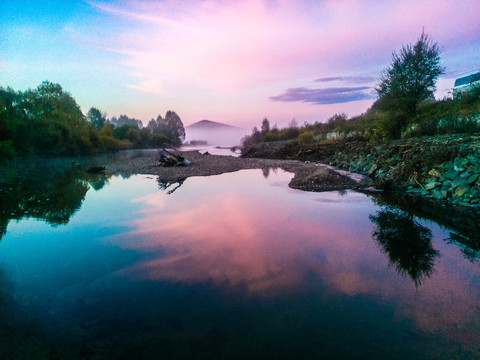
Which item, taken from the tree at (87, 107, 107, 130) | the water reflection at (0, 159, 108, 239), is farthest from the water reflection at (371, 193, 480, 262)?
the tree at (87, 107, 107, 130)

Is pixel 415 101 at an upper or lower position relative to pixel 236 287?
upper

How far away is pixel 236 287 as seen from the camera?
370 centimetres

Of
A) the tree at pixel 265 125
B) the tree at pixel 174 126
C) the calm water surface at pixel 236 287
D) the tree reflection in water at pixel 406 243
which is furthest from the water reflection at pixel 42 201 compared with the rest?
the tree at pixel 174 126

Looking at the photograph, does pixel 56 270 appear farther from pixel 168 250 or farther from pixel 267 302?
pixel 267 302

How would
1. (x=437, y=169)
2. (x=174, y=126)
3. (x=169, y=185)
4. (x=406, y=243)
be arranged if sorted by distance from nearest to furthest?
(x=406, y=243)
(x=437, y=169)
(x=169, y=185)
(x=174, y=126)

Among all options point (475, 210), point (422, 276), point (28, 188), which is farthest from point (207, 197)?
point (28, 188)

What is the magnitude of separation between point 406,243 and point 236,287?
13.5 ft

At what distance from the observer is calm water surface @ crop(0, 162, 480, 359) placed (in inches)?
102

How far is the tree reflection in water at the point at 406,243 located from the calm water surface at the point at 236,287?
38 millimetres

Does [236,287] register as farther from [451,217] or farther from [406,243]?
[451,217]

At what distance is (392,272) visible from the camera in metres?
4.09

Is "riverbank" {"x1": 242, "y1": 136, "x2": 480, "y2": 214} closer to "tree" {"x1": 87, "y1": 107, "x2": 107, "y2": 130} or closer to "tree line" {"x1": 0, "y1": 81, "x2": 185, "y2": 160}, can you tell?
"tree line" {"x1": 0, "y1": 81, "x2": 185, "y2": 160}

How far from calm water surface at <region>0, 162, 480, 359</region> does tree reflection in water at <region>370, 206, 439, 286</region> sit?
0.04m

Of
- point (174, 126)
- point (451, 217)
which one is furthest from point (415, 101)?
point (174, 126)
